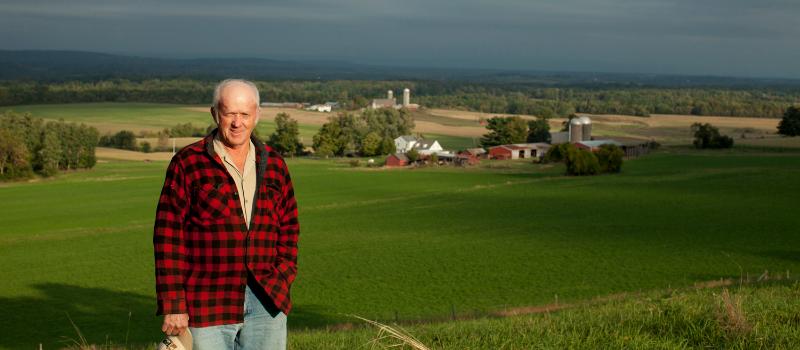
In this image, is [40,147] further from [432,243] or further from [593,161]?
[432,243]

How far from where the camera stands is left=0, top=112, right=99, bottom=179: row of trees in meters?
57.1

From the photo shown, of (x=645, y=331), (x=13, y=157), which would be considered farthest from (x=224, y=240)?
(x=13, y=157)

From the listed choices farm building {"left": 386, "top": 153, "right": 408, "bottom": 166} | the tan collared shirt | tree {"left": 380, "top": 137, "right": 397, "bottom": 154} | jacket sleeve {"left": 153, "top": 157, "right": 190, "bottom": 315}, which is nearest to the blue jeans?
jacket sleeve {"left": 153, "top": 157, "right": 190, "bottom": 315}

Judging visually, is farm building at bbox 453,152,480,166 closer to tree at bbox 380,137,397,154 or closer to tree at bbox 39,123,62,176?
tree at bbox 380,137,397,154

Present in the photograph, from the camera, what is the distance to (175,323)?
194 inches

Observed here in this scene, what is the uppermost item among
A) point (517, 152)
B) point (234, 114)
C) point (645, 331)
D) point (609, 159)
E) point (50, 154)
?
point (234, 114)

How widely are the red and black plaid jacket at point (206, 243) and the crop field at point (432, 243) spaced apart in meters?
8.89

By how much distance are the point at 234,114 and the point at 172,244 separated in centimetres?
83

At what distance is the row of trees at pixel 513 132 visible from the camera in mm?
88387

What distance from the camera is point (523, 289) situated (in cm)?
2272

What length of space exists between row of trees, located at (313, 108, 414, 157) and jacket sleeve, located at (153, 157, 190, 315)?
253 ft

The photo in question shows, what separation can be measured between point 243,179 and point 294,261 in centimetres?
62

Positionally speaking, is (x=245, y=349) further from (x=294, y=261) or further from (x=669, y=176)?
(x=669, y=176)

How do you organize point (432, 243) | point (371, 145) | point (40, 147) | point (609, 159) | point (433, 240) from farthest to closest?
point (371, 145) → point (40, 147) → point (609, 159) → point (433, 240) → point (432, 243)
